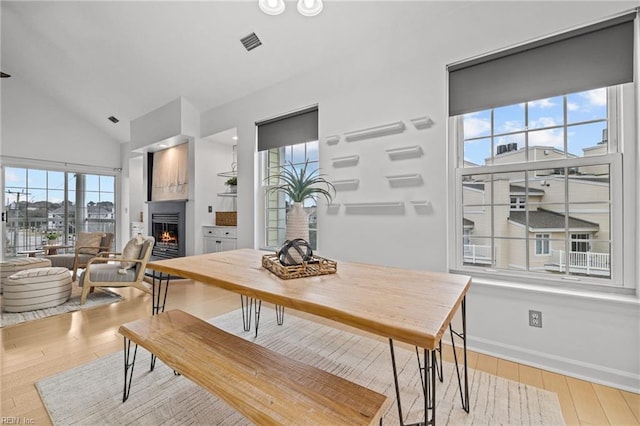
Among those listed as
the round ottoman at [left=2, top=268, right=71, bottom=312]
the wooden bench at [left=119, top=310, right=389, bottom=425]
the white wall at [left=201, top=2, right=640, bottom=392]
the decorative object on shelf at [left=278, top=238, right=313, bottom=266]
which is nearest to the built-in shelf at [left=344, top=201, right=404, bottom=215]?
the white wall at [left=201, top=2, right=640, bottom=392]

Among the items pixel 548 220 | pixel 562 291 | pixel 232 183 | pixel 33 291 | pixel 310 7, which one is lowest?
pixel 33 291

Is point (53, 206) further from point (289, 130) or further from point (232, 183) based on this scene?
point (289, 130)

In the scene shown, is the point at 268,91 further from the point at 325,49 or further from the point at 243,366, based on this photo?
the point at 243,366

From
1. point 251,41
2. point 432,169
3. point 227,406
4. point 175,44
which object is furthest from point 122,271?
point 432,169

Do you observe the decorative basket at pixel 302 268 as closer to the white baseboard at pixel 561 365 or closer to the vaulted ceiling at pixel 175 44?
the white baseboard at pixel 561 365

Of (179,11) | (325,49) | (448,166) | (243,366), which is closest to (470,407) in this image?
(243,366)

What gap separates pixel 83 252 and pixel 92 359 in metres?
3.47

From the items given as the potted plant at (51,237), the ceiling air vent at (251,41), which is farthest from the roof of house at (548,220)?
the potted plant at (51,237)

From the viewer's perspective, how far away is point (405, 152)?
2.58 m

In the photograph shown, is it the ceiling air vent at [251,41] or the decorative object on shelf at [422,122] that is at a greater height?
the ceiling air vent at [251,41]

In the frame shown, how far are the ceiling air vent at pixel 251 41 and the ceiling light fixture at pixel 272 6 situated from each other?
50 centimetres

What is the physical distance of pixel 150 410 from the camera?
1.56m

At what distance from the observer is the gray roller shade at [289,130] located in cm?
337

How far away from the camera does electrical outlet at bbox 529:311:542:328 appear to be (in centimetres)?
201
